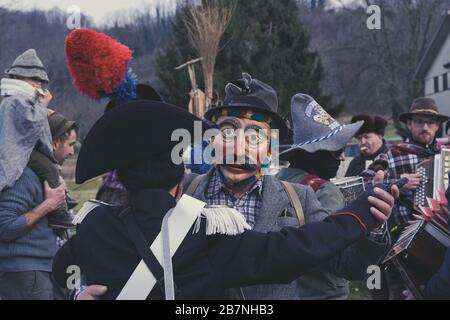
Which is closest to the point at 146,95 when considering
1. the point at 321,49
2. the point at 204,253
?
the point at 204,253

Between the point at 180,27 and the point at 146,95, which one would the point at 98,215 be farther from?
the point at 180,27

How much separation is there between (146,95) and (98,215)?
0.48 meters

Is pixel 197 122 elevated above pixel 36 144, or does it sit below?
above

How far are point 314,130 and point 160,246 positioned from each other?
1444mm

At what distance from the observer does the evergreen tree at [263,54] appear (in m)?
19.7

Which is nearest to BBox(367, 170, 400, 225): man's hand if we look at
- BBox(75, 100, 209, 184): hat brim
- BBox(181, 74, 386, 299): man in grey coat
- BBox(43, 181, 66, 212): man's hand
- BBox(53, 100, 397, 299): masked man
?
BBox(53, 100, 397, 299): masked man

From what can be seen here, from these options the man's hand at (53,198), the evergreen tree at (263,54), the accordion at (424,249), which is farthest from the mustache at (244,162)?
the evergreen tree at (263,54)

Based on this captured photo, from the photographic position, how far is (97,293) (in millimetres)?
1718

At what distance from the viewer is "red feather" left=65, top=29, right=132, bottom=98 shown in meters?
1.87

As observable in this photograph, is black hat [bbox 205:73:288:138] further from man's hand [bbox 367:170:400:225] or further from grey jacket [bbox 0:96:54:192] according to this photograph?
grey jacket [bbox 0:96:54:192]

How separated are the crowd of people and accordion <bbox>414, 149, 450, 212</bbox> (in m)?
1.51

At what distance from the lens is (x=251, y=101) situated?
2.47m

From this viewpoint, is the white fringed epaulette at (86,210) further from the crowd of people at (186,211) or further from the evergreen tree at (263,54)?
the evergreen tree at (263,54)

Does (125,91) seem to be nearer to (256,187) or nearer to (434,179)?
(256,187)
